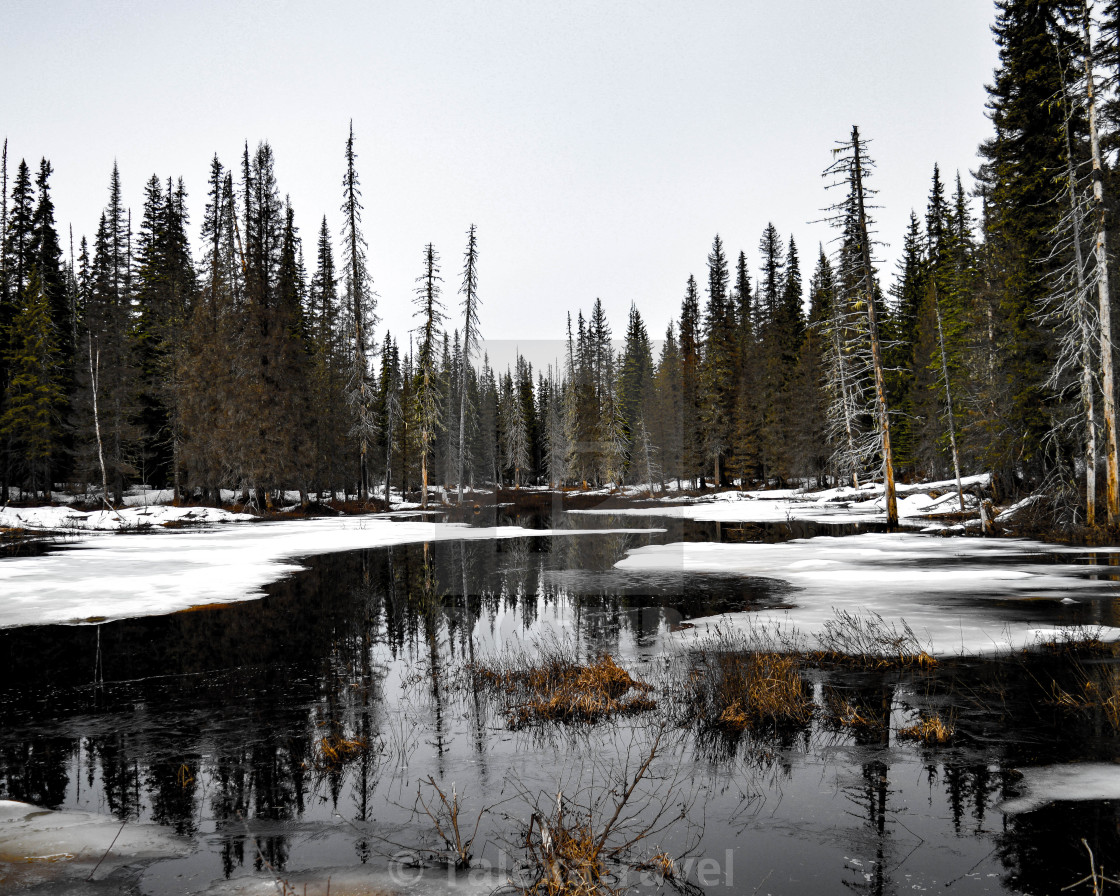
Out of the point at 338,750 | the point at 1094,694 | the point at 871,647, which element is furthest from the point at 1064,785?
Result: the point at 338,750

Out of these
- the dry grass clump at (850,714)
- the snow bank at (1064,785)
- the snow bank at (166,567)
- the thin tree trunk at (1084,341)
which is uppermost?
the thin tree trunk at (1084,341)

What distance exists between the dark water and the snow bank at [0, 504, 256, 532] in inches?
908

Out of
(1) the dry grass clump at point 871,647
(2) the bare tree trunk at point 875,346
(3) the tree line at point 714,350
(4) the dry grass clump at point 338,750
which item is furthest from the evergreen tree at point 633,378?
(4) the dry grass clump at point 338,750

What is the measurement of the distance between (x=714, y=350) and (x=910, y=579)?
155 ft

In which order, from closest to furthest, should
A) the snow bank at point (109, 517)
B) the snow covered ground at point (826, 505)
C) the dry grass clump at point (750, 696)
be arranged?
1. the dry grass clump at point (750, 696)
2. the snow bank at point (109, 517)
3. the snow covered ground at point (826, 505)

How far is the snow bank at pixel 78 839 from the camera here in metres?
4.67

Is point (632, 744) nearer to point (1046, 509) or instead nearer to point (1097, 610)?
point (1097, 610)

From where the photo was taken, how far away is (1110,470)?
20266 millimetres

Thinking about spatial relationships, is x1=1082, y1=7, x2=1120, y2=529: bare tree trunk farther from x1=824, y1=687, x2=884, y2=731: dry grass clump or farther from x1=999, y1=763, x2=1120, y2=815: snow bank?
x1=999, y1=763, x2=1120, y2=815: snow bank

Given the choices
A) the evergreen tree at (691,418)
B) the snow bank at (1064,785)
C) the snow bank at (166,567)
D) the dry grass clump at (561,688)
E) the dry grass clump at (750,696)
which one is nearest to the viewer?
the snow bank at (1064,785)

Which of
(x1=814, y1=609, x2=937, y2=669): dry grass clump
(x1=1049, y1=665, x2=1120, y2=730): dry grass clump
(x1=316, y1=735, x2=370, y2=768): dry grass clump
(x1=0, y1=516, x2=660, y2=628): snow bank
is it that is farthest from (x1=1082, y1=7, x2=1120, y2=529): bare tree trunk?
(x1=316, y1=735, x2=370, y2=768): dry grass clump

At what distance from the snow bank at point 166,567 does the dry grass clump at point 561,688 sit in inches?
343

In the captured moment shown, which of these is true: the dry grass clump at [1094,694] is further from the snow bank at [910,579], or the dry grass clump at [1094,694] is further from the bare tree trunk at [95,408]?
the bare tree trunk at [95,408]

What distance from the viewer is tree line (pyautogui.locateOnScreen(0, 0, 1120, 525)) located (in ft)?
76.5
